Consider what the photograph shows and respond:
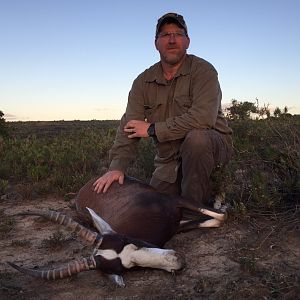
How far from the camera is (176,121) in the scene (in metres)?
5.17

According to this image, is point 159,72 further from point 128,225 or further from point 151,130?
point 128,225

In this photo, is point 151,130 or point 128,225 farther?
point 151,130

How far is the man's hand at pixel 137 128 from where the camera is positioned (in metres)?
5.30

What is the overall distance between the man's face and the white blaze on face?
2.42m

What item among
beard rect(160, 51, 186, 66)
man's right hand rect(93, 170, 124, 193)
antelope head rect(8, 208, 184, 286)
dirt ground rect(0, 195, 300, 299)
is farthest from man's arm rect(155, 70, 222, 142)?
antelope head rect(8, 208, 184, 286)

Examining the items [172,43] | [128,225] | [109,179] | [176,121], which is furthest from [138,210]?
[172,43]

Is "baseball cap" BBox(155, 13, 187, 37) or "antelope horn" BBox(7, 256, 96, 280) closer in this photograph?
"antelope horn" BBox(7, 256, 96, 280)

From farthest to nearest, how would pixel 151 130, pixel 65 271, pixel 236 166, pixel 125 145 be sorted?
pixel 236 166
pixel 125 145
pixel 151 130
pixel 65 271

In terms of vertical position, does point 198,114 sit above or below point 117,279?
above

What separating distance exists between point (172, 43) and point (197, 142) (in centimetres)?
121

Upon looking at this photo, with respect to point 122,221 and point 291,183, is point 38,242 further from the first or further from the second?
point 291,183

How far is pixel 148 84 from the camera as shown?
18.7 feet

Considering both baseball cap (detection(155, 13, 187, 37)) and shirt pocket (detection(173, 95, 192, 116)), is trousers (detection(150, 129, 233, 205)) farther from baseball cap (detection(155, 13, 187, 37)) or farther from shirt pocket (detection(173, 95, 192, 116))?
baseball cap (detection(155, 13, 187, 37))

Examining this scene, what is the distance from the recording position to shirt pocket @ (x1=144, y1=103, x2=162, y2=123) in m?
5.65
